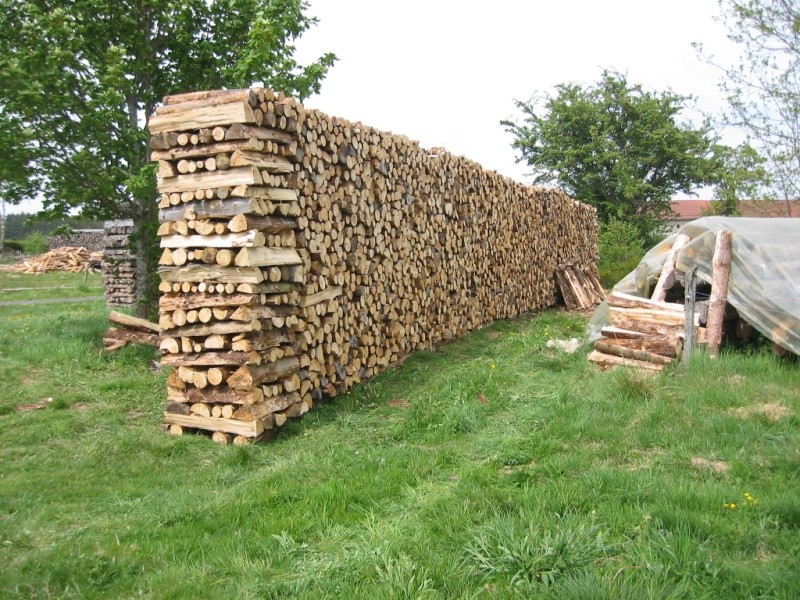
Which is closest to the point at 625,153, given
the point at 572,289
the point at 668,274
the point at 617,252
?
the point at 617,252

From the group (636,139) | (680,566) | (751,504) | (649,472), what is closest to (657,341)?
(649,472)

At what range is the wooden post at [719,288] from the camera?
7047 mm

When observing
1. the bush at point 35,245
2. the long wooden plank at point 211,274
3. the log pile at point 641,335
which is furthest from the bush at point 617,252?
the bush at point 35,245

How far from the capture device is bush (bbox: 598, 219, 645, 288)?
813 inches

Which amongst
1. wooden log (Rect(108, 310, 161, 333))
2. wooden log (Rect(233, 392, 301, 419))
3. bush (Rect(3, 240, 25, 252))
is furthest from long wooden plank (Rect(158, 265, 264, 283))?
bush (Rect(3, 240, 25, 252))

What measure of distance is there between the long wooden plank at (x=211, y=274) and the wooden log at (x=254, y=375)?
2.51 feet

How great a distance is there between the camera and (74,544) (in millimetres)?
3506

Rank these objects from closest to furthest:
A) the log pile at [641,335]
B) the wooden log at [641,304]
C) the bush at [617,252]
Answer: the log pile at [641,335], the wooden log at [641,304], the bush at [617,252]

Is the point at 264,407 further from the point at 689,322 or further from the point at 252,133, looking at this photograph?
the point at 689,322

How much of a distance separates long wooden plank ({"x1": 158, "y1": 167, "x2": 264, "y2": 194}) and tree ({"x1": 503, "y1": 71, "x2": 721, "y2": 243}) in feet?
77.0

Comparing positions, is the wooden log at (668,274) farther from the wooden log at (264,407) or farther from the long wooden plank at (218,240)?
the long wooden plank at (218,240)

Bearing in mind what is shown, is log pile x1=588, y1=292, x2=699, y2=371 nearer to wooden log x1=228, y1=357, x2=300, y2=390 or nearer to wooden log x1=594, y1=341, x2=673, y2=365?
wooden log x1=594, y1=341, x2=673, y2=365

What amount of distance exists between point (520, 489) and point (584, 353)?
4430 mm

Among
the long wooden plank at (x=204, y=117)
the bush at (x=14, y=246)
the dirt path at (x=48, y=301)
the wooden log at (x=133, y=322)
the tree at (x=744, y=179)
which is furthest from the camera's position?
the bush at (x=14, y=246)
